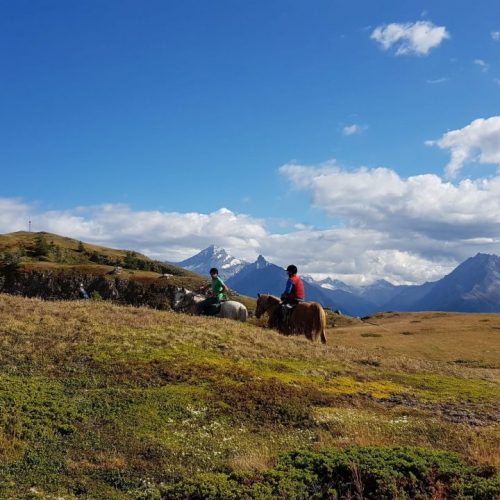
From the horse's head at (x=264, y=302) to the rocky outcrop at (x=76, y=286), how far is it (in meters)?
45.6

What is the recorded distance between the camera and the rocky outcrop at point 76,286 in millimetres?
83188

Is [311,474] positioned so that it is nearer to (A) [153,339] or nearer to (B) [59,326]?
(A) [153,339]

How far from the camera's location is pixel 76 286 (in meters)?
84.7

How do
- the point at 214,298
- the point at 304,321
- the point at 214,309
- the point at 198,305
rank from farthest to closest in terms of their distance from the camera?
the point at 198,305 < the point at 214,298 < the point at 214,309 < the point at 304,321

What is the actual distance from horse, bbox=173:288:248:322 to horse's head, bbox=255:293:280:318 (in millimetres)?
1128

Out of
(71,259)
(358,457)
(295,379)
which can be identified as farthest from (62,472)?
(71,259)

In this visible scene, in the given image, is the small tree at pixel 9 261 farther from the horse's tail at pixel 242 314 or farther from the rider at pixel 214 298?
the horse's tail at pixel 242 314

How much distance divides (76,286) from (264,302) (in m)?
55.2

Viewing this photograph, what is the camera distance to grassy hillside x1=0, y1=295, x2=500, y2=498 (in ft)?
33.5

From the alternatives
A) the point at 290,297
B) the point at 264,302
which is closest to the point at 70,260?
the point at 264,302

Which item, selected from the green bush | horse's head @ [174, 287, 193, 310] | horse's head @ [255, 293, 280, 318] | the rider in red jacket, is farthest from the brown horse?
the green bush

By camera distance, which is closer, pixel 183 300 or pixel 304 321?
pixel 304 321

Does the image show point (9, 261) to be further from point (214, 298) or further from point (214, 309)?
point (214, 309)

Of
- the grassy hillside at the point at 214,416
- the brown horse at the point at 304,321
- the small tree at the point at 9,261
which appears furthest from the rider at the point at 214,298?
the small tree at the point at 9,261
